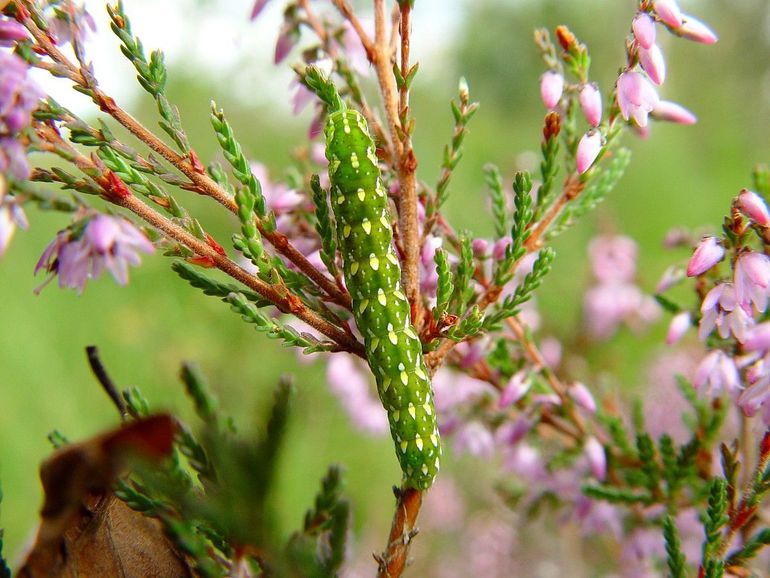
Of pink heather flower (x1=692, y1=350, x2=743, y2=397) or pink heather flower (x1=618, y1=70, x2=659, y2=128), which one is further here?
pink heather flower (x1=692, y1=350, x2=743, y2=397)

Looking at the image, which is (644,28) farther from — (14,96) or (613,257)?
(613,257)

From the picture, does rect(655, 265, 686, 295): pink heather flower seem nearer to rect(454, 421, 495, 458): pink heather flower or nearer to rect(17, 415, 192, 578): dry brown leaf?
rect(454, 421, 495, 458): pink heather flower

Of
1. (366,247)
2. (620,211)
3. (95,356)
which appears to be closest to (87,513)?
(95,356)

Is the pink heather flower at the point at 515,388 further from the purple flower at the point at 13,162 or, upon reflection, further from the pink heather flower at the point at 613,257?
the pink heather flower at the point at 613,257

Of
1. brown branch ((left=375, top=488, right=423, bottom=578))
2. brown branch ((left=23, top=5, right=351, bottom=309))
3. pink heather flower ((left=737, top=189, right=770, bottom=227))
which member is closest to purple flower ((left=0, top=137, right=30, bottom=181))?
brown branch ((left=23, top=5, right=351, bottom=309))

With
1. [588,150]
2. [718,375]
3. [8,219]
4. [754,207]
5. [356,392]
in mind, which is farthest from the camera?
[356,392]

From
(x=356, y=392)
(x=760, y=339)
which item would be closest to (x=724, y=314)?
(x=760, y=339)
